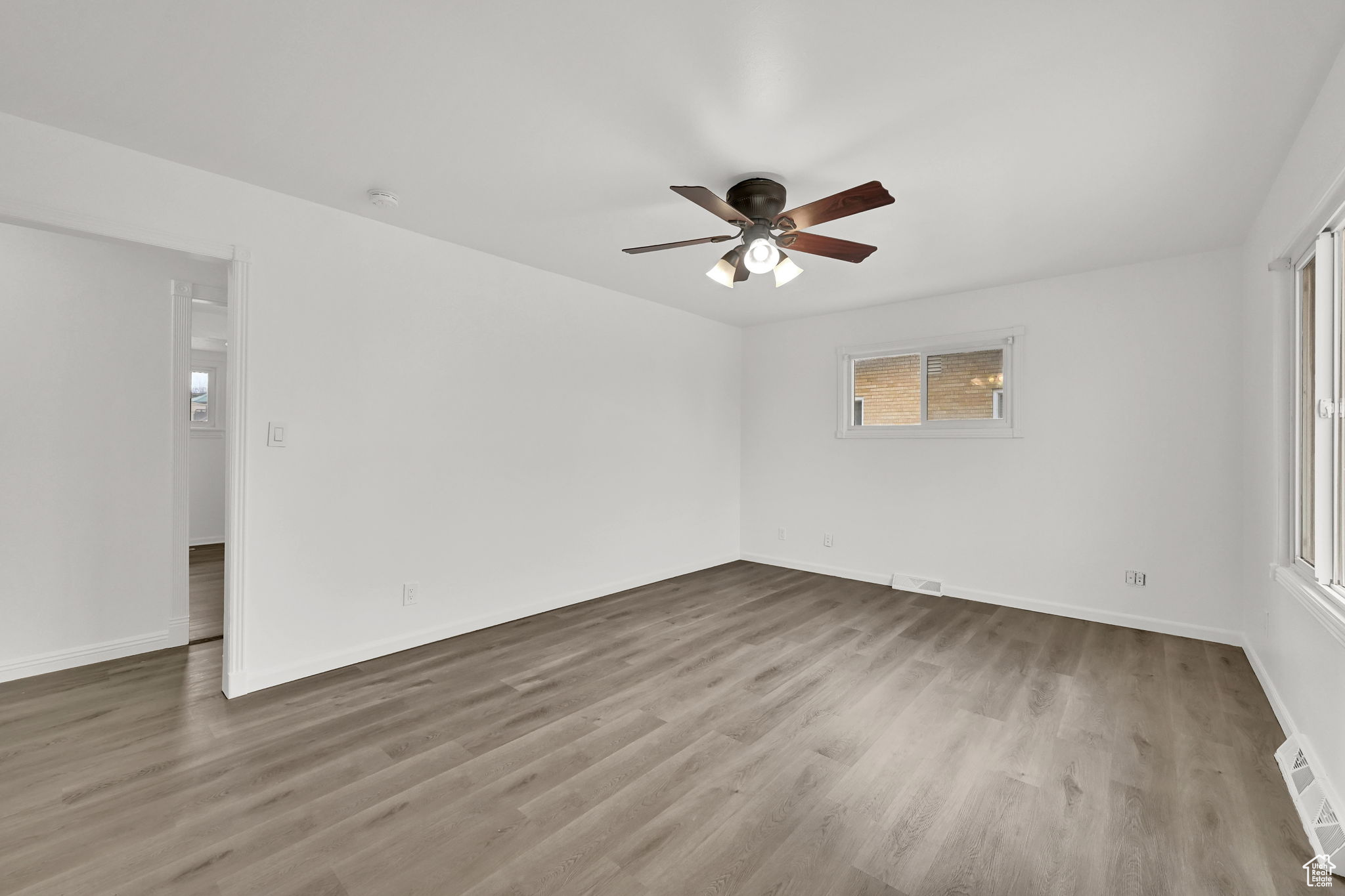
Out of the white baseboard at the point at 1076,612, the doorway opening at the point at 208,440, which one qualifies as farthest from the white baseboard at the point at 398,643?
the doorway opening at the point at 208,440

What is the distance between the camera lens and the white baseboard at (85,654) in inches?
120

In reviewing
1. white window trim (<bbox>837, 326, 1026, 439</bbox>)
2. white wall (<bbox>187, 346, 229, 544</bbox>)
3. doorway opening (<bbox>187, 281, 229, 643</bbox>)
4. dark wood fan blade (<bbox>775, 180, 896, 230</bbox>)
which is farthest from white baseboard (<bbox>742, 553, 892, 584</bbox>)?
white wall (<bbox>187, 346, 229, 544</bbox>)

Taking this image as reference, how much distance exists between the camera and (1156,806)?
201cm

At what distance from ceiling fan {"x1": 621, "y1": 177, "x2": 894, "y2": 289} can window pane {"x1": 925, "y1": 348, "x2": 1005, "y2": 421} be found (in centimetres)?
240

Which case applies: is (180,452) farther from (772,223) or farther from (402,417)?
(772,223)

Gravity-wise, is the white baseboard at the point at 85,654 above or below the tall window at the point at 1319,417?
below

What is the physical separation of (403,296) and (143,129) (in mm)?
1294

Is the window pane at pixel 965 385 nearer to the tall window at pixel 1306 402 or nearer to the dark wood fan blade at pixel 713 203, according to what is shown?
the tall window at pixel 1306 402

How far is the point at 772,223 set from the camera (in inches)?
108

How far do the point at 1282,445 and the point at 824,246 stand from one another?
2.33 metres

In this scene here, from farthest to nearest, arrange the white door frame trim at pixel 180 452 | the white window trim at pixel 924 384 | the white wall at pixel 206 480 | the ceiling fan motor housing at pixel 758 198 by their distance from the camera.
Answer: the white wall at pixel 206 480, the white window trim at pixel 924 384, the white door frame trim at pixel 180 452, the ceiling fan motor housing at pixel 758 198

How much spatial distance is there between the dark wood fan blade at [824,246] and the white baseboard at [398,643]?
2.96 metres

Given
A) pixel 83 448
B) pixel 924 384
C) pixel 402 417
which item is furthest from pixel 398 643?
pixel 924 384

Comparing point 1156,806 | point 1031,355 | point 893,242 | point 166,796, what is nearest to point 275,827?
point 166,796
